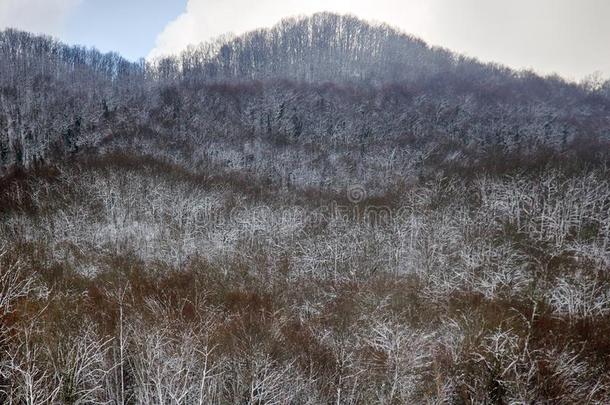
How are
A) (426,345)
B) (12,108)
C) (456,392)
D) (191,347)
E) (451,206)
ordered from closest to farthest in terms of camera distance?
(456,392), (191,347), (426,345), (451,206), (12,108)

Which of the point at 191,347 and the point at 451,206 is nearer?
the point at 191,347

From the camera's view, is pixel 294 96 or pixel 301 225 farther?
pixel 294 96

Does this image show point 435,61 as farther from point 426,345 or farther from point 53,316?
point 53,316

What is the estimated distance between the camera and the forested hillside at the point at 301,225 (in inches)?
669

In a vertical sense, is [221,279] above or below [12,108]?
below

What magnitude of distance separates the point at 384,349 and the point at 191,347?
30.1 ft

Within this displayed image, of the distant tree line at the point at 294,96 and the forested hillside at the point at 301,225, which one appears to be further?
the distant tree line at the point at 294,96

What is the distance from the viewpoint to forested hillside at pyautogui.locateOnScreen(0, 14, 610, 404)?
1698 centimetres

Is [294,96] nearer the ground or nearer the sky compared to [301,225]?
nearer the sky

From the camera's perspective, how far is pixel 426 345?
1917cm

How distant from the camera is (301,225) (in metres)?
40.6

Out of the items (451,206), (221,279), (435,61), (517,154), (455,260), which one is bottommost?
A: (221,279)

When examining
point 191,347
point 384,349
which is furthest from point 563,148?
point 191,347

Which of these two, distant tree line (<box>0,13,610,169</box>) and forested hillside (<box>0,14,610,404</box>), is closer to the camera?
forested hillside (<box>0,14,610,404</box>)
